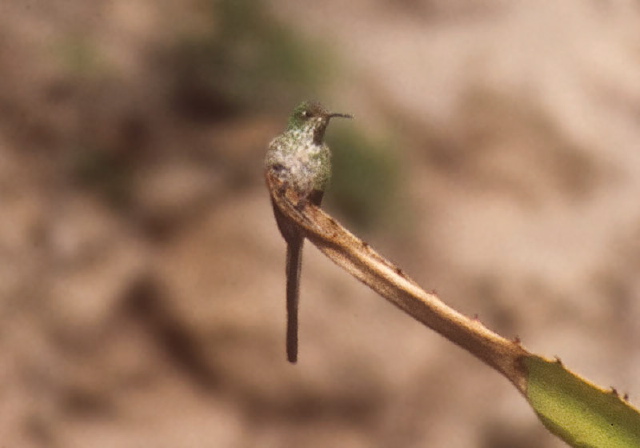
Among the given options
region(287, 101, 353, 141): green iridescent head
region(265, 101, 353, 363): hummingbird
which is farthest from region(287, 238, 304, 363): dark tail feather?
region(287, 101, 353, 141): green iridescent head

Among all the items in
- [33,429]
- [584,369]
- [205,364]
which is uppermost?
[584,369]

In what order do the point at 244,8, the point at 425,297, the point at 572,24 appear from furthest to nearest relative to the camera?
the point at 572,24 < the point at 244,8 < the point at 425,297

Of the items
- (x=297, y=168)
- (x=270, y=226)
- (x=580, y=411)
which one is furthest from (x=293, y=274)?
(x=270, y=226)

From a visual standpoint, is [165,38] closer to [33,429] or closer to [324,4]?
[324,4]

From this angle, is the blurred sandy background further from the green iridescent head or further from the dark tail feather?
A: the dark tail feather

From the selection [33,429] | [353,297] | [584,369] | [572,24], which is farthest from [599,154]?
[33,429]

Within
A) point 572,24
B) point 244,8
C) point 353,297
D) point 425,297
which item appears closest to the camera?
point 425,297
